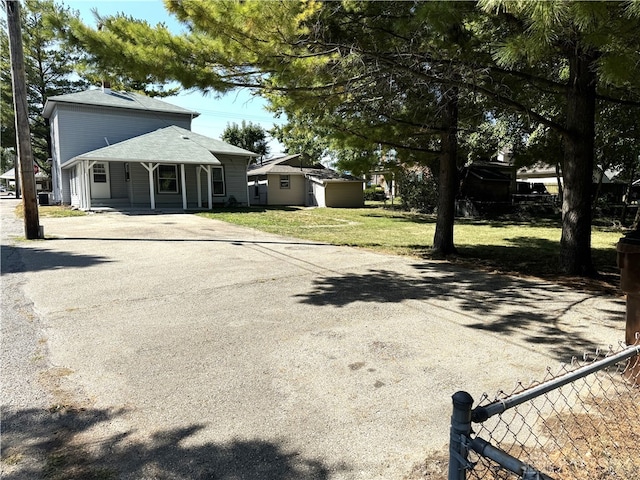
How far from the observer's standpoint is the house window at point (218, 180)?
24.5 meters

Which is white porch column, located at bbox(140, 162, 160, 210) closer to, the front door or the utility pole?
the front door

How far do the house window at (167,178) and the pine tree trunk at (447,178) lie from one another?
1654cm

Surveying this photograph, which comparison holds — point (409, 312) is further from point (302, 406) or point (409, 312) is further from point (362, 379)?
point (302, 406)

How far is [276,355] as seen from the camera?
4.15 meters

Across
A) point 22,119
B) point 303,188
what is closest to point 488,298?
point 22,119

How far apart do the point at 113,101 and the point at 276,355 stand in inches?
942

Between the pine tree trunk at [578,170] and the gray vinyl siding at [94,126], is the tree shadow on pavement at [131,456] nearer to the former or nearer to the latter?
the pine tree trunk at [578,170]

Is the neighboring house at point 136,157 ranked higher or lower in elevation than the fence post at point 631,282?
higher

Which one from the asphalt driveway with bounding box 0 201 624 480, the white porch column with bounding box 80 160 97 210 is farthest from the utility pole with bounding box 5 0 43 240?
the white porch column with bounding box 80 160 97 210

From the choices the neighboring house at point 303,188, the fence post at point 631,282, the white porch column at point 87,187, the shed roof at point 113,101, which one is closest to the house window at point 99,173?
the white porch column at point 87,187

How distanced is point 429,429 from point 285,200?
2839 cm

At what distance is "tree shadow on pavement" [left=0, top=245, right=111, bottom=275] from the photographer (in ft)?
26.1

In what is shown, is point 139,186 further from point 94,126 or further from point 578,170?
point 578,170

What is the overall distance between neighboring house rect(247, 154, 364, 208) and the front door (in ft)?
35.4
